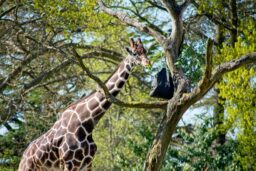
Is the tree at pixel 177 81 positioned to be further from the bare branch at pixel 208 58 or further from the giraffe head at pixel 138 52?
the giraffe head at pixel 138 52

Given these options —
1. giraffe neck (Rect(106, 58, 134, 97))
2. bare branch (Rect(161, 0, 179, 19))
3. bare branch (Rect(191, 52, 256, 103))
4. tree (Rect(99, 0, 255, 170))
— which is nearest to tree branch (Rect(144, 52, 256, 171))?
tree (Rect(99, 0, 255, 170))

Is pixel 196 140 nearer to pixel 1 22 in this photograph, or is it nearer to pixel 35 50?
pixel 35 50

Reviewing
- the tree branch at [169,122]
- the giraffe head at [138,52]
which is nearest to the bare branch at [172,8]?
the giraffe head at [138,52]

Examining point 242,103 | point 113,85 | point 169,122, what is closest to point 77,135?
point 113,85

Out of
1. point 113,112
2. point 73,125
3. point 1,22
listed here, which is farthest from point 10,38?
point 113,112

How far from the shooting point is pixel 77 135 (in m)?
7.77

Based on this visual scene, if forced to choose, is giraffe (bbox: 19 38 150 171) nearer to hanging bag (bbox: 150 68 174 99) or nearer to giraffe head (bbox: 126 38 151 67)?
giraffe head (bbox: 126 38 151 67)

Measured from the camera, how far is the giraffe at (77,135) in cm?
767

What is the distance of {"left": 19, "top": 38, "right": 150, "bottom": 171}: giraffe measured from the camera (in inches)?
302

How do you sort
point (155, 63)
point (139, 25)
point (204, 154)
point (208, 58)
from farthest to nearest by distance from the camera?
1. point (155, 63)
2. point (204, 154)
3. point (139, 25)
4. point (208, 58)

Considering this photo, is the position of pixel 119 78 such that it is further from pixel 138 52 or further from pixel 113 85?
pixel 138 52

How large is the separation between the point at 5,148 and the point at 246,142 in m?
7.19

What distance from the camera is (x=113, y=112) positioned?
67.4ft

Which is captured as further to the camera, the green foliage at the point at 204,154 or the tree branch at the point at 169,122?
the green foliage at the point at 204,154
